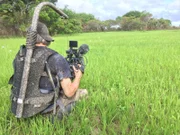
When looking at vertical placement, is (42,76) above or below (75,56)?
below

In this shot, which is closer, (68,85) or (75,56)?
(68,85)

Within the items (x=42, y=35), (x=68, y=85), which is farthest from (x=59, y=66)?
(x=42, y=35)

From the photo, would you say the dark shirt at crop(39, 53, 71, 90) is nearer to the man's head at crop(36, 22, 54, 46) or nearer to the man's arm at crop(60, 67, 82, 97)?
the man's arm at crop(60, 67, 82, 97)

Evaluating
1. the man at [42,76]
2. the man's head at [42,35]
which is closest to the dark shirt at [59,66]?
the man at [42,76]

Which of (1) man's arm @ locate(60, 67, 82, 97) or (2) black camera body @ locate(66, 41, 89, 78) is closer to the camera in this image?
(1) man's arm @ locate(60, 67, 82, 97)

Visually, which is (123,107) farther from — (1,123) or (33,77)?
(1,123)

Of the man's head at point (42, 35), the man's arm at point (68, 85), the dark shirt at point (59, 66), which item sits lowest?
the man's arm at point (68, 85)

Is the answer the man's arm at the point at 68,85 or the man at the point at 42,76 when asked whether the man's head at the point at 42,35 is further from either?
the man's arm at the point at 68,85

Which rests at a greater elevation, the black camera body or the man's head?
the man's head

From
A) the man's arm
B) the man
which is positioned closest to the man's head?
the man

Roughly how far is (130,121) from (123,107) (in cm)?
24

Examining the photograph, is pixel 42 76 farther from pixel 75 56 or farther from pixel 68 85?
pixel 75 56

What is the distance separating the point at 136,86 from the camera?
3.56 metres

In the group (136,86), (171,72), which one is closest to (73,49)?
(136,86)
